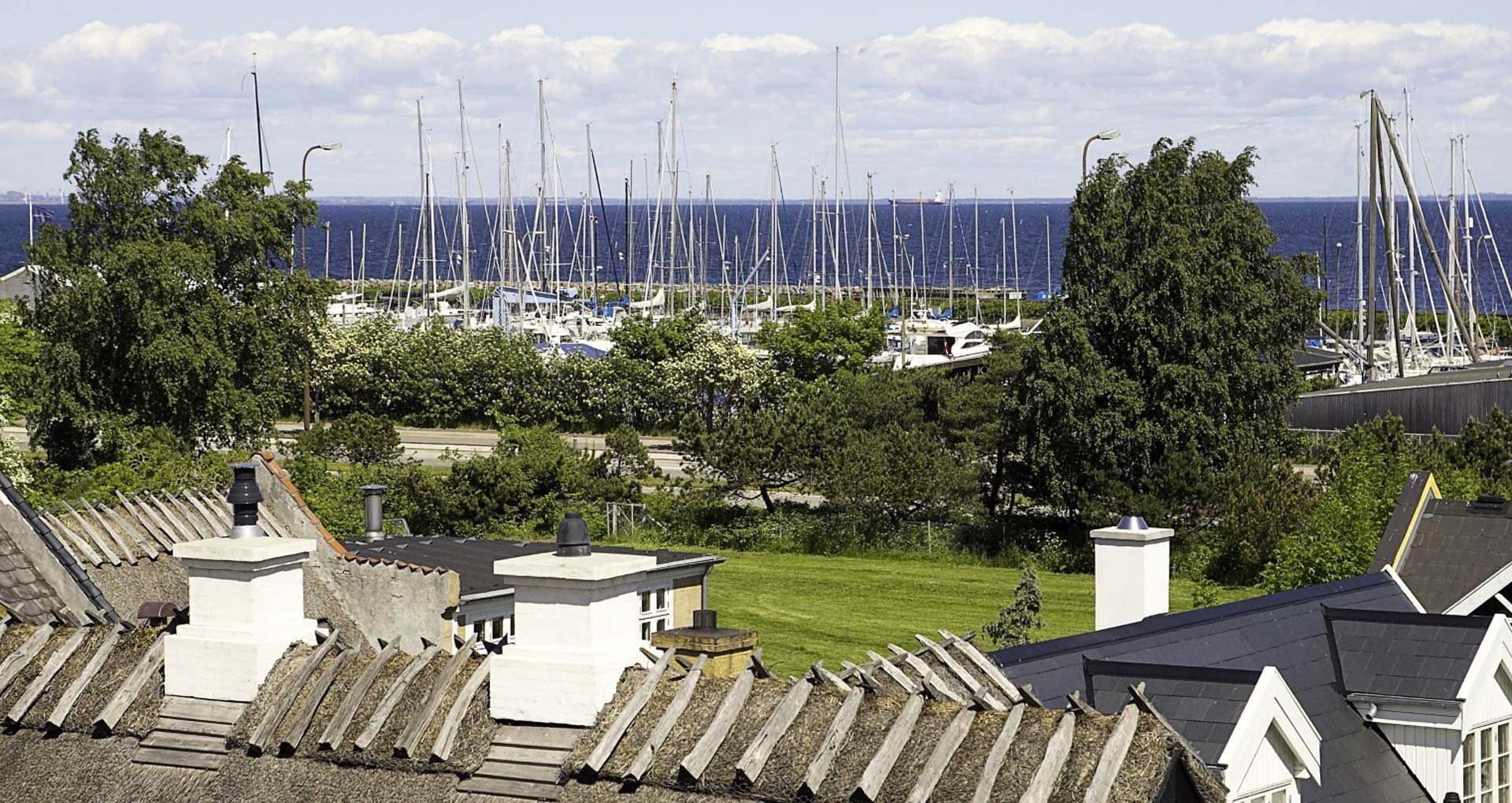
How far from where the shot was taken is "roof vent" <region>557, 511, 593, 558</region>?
920 cm

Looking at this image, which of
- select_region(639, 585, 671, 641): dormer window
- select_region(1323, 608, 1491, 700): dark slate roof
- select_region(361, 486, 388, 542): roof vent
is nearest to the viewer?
select_region(1323, 608, 1491, 700): dark slate roof

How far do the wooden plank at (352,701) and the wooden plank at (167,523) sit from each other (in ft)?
32.5

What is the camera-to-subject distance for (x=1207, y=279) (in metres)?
45.7

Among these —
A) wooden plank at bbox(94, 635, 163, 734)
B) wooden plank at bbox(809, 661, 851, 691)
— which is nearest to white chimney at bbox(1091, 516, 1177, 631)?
wooden plank at bbox(809, 661, 851, 691)

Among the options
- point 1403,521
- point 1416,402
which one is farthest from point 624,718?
point 1416,402

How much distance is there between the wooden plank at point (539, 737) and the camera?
8.96m

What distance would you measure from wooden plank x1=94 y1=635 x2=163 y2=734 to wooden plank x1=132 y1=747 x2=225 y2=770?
30 centimetres

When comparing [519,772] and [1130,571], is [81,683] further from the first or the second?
[1130,571]

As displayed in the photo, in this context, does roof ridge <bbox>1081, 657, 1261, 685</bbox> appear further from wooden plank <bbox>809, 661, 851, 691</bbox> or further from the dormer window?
the dormer window

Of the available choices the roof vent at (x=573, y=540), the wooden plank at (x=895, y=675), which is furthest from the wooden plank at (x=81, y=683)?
the wooden plank at (x=895, y=675)

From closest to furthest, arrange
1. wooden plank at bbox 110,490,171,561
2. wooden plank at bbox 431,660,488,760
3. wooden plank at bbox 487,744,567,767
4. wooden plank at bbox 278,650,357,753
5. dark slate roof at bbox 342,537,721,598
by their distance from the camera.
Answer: wooden plank at bbox 487,744,567,767 → wooden plank at bbox 431,660,488,760 → wooden plank at bbox 278,650,357,753 → wooden plank at bbox 110,490,171,561 → dark slate roof at bbox 342,537,721,598

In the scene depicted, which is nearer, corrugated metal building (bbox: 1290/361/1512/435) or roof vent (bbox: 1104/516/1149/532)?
roof vent (bbox: 1104/516/1149/532)

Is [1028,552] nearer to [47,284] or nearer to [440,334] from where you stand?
[47,284]

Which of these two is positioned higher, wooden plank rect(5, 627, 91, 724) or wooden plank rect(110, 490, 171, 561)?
wooden plank rect(5, 627, 91, 724)
